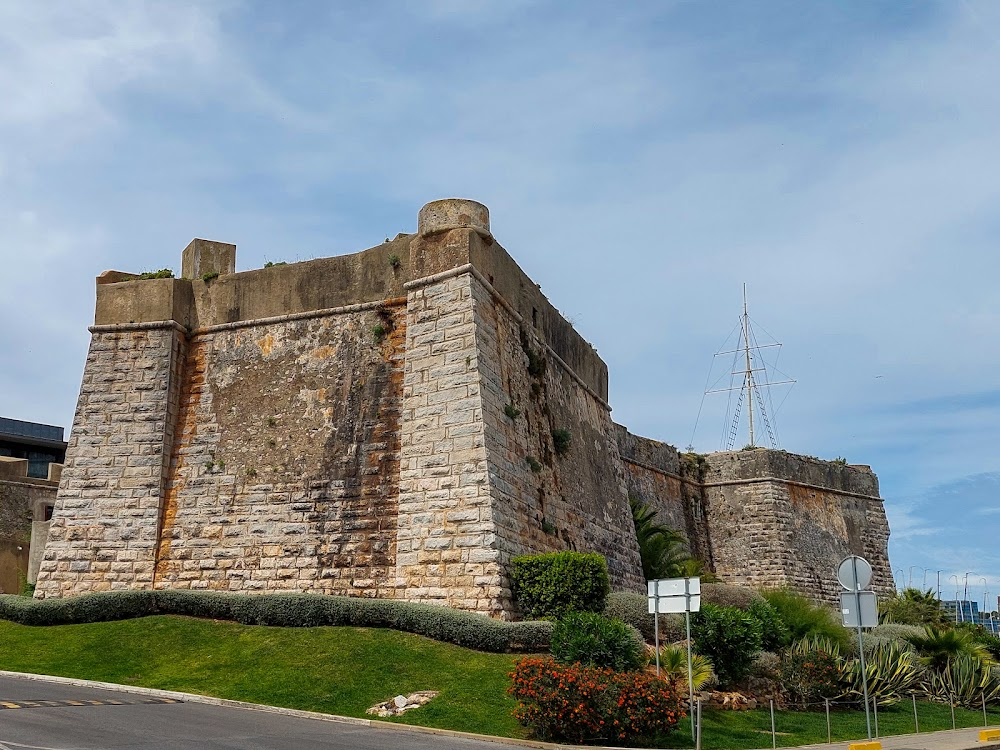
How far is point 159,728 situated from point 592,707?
16.5ft

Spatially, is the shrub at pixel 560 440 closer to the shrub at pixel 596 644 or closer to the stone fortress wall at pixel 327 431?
the stone fortress wall at pixel 327 431

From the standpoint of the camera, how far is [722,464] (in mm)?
36375

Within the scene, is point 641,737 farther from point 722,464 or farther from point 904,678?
point 722,464

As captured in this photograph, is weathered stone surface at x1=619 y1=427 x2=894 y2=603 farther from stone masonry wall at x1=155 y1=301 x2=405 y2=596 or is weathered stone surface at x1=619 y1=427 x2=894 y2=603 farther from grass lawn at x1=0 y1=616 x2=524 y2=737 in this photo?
grass lawn at x1=0 y1=616 x2=524 y2=737

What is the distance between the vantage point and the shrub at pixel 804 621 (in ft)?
62.7

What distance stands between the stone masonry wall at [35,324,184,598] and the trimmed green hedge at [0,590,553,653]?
3.29ft

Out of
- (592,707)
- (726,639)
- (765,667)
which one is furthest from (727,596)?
(592,707)

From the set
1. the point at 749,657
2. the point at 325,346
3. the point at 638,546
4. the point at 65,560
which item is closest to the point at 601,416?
the point at 638,546

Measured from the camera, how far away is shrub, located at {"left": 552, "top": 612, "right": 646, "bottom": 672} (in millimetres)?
13977

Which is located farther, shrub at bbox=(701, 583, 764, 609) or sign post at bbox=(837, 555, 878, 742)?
shrub at bbox=(701, 583, 764, 609)

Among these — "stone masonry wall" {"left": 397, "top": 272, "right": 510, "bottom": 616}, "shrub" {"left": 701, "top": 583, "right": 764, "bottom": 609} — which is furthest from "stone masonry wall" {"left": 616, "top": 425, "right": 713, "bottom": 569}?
"stone masonry wall" {"left": 397, "top": 272, "right": 510, "bottom": 616}

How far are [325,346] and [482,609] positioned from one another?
6.43 metres

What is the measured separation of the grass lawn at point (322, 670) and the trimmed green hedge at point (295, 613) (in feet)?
0.66

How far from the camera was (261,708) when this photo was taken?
13234 mm
